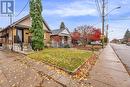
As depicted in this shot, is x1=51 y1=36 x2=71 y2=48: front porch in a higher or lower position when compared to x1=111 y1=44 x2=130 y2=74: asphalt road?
higher

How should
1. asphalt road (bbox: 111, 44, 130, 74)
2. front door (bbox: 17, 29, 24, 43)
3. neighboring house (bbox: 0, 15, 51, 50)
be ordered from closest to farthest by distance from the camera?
1. asphalt road (bbox: 111, 44, 130, 74)
2. neighboring house (bbox: 0, 15, 51, 50)
3. front door (bbox: 17, 29, 24, 43)

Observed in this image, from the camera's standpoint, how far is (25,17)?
112 feet

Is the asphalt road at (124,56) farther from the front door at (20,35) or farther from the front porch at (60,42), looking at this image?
the front door at (20,35)

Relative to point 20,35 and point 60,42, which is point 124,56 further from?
point 60,42

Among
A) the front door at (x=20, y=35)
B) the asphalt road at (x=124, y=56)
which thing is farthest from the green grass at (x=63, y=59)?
the front door at (x=20, y=35)

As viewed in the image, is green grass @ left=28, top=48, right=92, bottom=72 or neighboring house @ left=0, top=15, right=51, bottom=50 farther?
neighboring house @ left=0, top=15, right=51, bottom=50

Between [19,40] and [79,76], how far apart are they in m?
23.6

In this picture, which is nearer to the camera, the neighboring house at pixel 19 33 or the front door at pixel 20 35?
the neighboring house at pixel 19 33

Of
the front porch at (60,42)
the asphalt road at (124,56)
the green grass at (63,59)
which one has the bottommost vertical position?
the asphalt road at (124,56)

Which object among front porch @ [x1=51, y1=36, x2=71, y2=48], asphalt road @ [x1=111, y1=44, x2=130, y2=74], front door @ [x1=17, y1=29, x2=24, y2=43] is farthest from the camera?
front porch @ [x1=51, y1=36, x2=71, y2=48]

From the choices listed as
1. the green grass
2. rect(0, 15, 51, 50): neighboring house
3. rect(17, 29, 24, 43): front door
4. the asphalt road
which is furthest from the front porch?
the green grass

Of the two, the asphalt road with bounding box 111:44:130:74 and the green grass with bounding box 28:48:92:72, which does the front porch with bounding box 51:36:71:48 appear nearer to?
the asphalt road with bounding box 111:44:130:74

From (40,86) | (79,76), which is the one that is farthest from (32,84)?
(79,76)

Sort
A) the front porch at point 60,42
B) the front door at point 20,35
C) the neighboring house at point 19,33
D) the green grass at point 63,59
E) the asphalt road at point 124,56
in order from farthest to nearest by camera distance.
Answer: the front porch at point 60,42 < the front door at point 20,35 < the neighboring house at point 19,33 < the asphalt road at point 124,56 < the green grass at point 63,59
